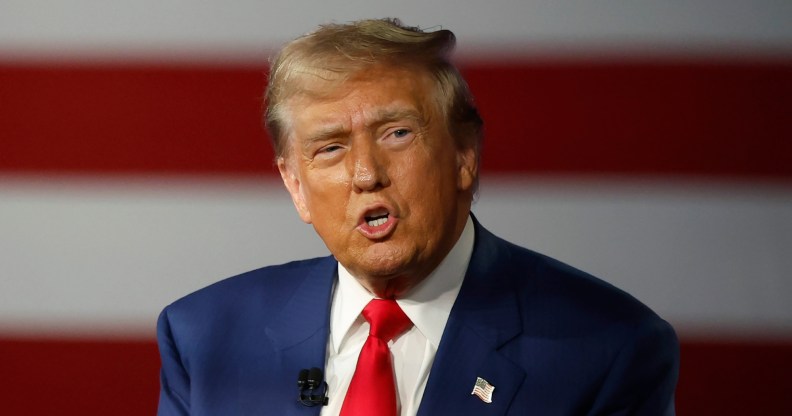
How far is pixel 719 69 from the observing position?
2502 mm

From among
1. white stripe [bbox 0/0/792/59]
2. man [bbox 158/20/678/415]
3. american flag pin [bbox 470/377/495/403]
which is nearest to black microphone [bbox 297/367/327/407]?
man [bbox 158/20/678/415]

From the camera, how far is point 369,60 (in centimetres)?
157

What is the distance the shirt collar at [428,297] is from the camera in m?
1.68

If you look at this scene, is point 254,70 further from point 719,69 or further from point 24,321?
point 719,69

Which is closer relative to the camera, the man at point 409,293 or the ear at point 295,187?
the man at point 409,293

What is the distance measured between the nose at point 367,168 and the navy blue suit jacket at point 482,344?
10.8 inches

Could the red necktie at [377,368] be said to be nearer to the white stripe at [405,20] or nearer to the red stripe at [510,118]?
the red stripe at [510,118]

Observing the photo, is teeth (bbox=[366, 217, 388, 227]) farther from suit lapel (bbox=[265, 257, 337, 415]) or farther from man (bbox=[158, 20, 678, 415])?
suit lapel (bbox=[265, 257, 337, 415])

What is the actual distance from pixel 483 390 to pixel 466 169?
1.13 ft

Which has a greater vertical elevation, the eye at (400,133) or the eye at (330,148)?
the eye at (400,133)

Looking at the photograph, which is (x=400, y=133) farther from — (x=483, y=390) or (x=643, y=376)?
(x=643, y=376)

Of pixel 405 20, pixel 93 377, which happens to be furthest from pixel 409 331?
pixel 93 377

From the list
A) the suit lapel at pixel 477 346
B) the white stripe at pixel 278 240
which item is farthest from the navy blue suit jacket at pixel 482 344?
the white stripe at pixel 278 240

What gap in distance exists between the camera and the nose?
153 centimetres
